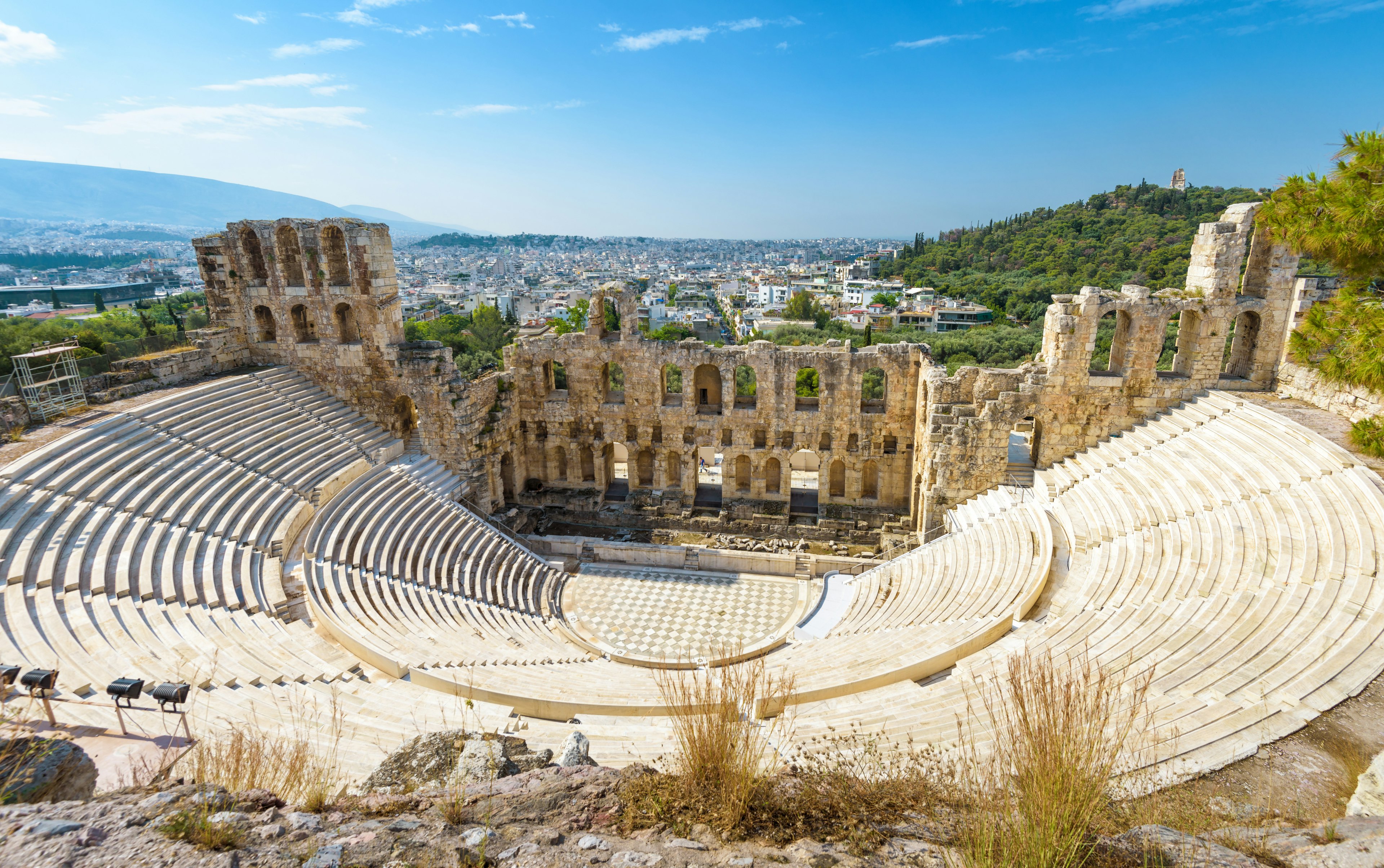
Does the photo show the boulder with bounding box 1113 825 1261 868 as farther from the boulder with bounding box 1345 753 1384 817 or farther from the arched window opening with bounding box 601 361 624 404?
the arched window opening with bounding box 601 361 624 404

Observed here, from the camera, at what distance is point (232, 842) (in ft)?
14.3

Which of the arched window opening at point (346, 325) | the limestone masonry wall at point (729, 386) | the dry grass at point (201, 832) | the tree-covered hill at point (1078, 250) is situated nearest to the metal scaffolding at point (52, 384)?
the limestone masonry wall at point (729, 386)

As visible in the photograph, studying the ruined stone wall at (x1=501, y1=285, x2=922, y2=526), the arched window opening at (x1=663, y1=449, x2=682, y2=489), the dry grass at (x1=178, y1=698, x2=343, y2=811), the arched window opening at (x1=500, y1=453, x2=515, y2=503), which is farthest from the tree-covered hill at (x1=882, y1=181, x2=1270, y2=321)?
the dry grass at (x1=178, y1=698, x2=343, y2=811)

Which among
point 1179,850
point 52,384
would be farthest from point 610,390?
point 1179,850

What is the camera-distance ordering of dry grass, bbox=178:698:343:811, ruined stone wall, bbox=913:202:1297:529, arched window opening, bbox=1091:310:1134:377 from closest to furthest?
dry grass, bbox=178:698:343:811 → ruined stone wall, bbox=913:202:1297:529 → arched window opening, bbox=1091:310:1134:377

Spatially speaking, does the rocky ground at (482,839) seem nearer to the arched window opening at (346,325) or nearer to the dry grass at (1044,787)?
the dry grass at (1044,787)

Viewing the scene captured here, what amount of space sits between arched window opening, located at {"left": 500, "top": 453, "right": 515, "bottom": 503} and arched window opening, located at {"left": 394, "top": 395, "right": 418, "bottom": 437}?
10.8 feet

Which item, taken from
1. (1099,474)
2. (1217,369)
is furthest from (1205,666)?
(1217,369)

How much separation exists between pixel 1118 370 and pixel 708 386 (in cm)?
1352

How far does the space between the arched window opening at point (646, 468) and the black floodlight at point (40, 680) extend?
18348mm

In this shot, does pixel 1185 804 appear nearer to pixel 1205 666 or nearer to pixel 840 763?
pixel 840 763

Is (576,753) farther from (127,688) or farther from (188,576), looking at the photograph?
(188,576)

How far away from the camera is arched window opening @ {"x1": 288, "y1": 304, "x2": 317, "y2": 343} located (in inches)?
883

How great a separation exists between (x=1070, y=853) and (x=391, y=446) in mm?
21208
